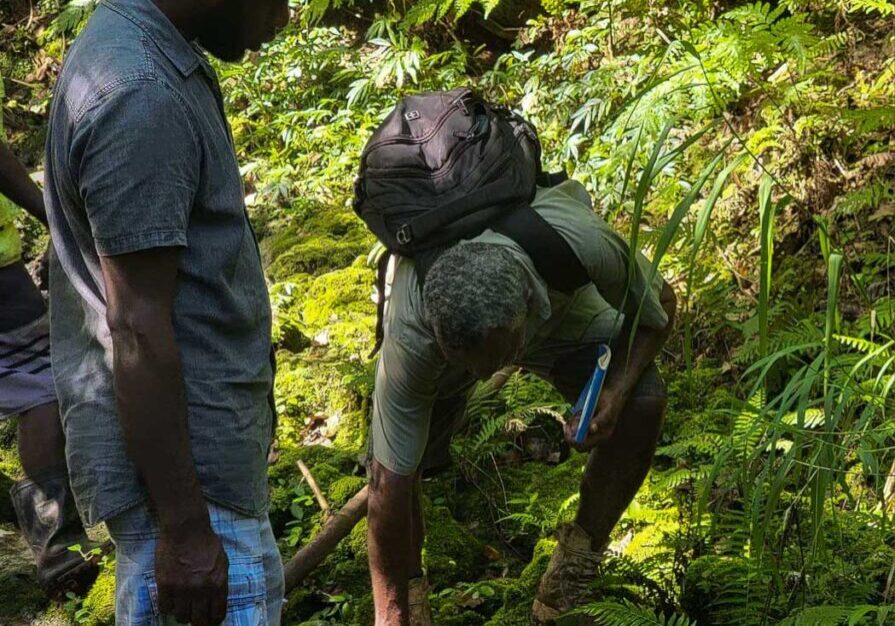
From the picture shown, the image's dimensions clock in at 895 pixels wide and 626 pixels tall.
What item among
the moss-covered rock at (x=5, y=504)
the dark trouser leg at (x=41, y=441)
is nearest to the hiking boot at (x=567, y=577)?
the dark trouser leg at (x=41, y=441)

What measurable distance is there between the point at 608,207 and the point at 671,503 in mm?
1932

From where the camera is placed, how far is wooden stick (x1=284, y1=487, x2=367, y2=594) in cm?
430

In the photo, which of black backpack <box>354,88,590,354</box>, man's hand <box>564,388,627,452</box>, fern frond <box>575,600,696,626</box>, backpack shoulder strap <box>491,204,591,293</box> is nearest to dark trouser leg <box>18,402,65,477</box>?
black backpack <box>354,88,590,354</box>

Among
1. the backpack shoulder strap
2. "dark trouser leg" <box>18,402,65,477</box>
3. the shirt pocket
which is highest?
the backpack shoulder strap

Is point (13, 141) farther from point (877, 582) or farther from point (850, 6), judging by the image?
point (877, 582)

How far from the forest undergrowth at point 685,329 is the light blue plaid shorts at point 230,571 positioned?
1.10 meters

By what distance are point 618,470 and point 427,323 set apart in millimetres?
1074

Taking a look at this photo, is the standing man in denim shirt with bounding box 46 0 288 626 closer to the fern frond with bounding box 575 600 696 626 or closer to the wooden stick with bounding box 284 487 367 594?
the fern frond with bounding box 575 600 696 626

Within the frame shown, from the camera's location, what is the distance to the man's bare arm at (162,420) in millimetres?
A: 2027

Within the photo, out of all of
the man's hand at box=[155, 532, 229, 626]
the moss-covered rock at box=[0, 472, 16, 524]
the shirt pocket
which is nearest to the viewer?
the man's hand at box=[155, 532, 229, 626]

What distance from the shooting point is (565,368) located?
3881mm

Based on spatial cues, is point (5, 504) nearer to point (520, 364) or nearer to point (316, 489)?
point (316, 489)

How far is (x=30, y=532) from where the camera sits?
4.45 meters

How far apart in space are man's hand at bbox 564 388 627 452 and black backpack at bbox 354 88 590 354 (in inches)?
19.6
